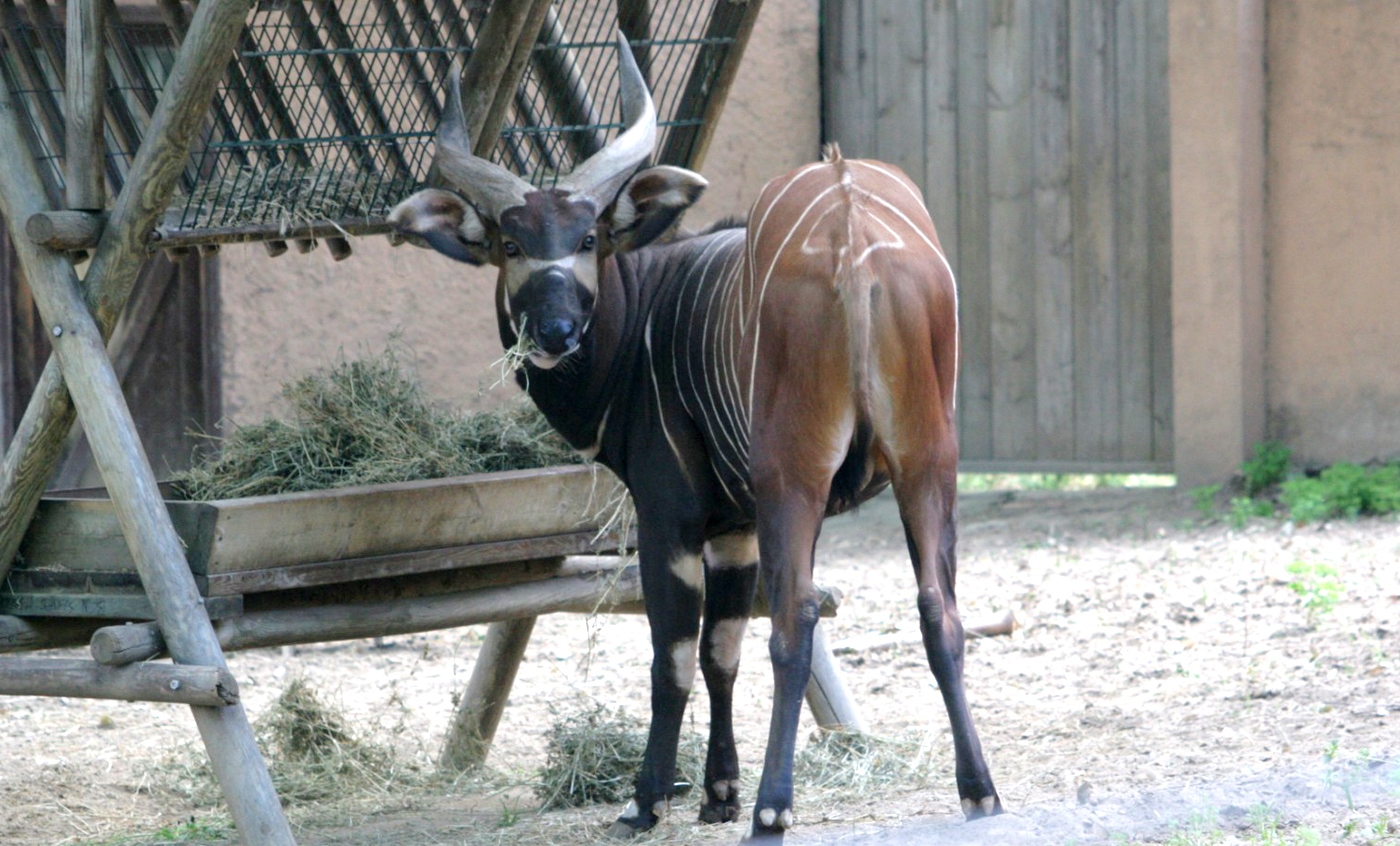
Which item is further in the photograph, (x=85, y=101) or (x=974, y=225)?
(x=974, y=225)

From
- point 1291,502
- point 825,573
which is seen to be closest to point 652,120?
point 825,573

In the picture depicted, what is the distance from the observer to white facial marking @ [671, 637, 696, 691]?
4789 mm

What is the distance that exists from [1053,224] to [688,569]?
556cm

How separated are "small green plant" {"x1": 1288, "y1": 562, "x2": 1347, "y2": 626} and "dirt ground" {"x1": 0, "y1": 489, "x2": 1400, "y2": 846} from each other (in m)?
0.02

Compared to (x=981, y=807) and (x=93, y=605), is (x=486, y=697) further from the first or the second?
(x=981, y=807)

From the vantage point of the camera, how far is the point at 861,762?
5324 mm

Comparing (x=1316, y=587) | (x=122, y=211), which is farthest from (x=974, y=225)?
(x=122, y=211)

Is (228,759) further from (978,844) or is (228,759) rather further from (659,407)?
(978,844)

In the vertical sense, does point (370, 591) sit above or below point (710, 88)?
below

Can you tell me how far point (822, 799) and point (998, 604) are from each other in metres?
2.77

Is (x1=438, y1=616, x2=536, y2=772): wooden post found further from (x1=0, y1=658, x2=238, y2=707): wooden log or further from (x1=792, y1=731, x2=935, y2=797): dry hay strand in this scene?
(x1=0, y1=658, x2=238, y2=707): wooden log

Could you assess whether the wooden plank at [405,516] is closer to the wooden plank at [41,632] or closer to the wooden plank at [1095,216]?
the wooden plank at [41,632]

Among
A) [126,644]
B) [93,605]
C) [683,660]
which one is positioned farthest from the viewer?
[683,660]

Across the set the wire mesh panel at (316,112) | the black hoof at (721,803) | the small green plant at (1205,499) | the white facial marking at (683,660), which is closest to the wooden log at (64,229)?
the wire mesh panel at (316,112)
